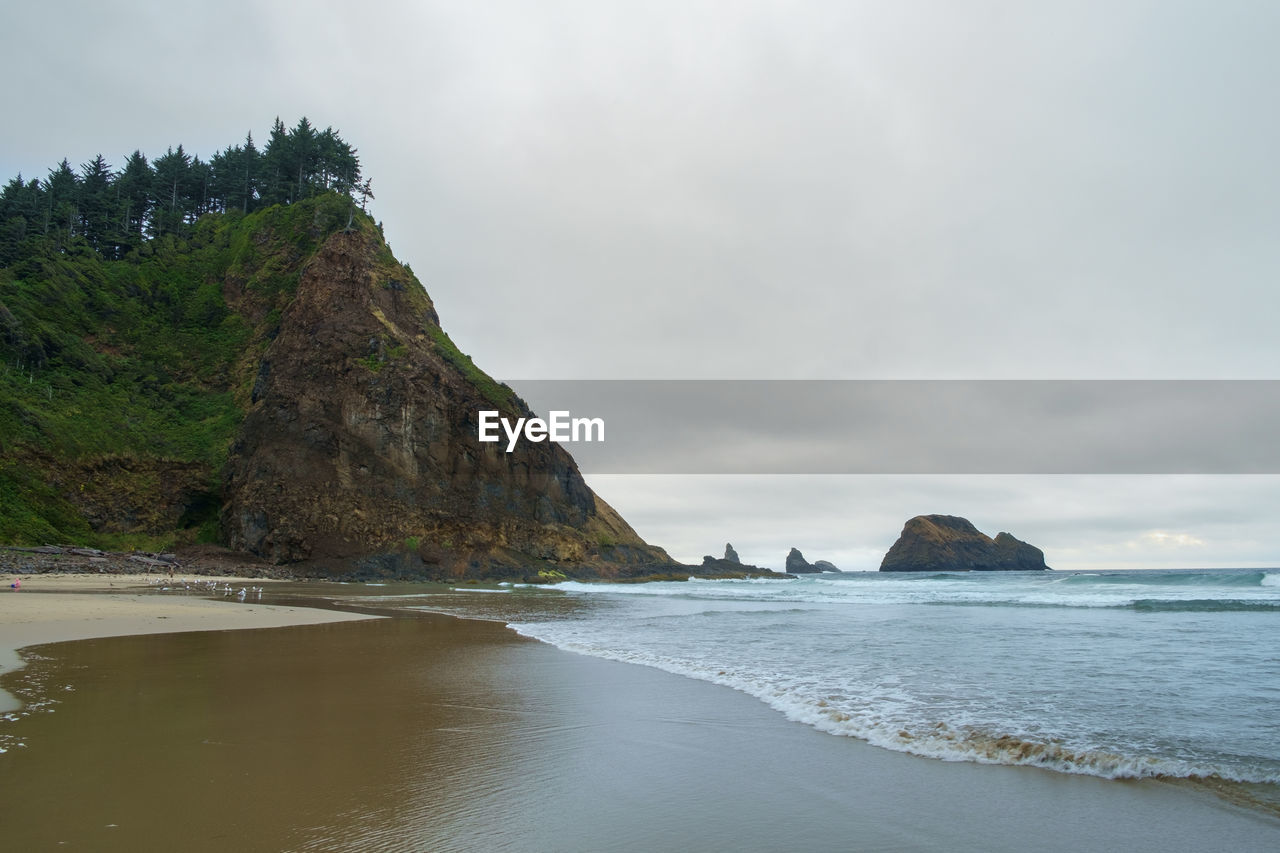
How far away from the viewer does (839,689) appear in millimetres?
9227

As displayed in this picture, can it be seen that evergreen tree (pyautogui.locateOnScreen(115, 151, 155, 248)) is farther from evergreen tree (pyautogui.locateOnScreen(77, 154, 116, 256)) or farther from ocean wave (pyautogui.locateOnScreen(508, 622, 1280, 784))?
ocean wave (pyautogui.locateOnScreen(508, 622, 1280, 784))

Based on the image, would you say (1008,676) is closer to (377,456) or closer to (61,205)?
(377,456)

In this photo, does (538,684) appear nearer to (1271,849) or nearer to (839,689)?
(839,689)

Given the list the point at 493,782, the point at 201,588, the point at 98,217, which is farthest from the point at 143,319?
the point at 493,782

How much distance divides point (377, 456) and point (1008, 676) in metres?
42.6

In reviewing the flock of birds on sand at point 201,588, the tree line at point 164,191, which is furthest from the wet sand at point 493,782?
the tree line at point 164,191

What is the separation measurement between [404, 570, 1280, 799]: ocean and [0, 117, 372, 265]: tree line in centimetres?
5515

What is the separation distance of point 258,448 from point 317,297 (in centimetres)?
1223

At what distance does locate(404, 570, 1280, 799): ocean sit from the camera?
20.6 feet

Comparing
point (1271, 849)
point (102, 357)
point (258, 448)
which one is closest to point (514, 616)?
point (1271, 849)

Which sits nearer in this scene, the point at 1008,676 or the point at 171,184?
the point at 1008,676

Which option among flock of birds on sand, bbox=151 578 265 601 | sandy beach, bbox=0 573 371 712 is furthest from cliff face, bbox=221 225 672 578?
sandy beach, bbox=0 573 371 712

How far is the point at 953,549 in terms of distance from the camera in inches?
4395

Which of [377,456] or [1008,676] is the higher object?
[377,456]
